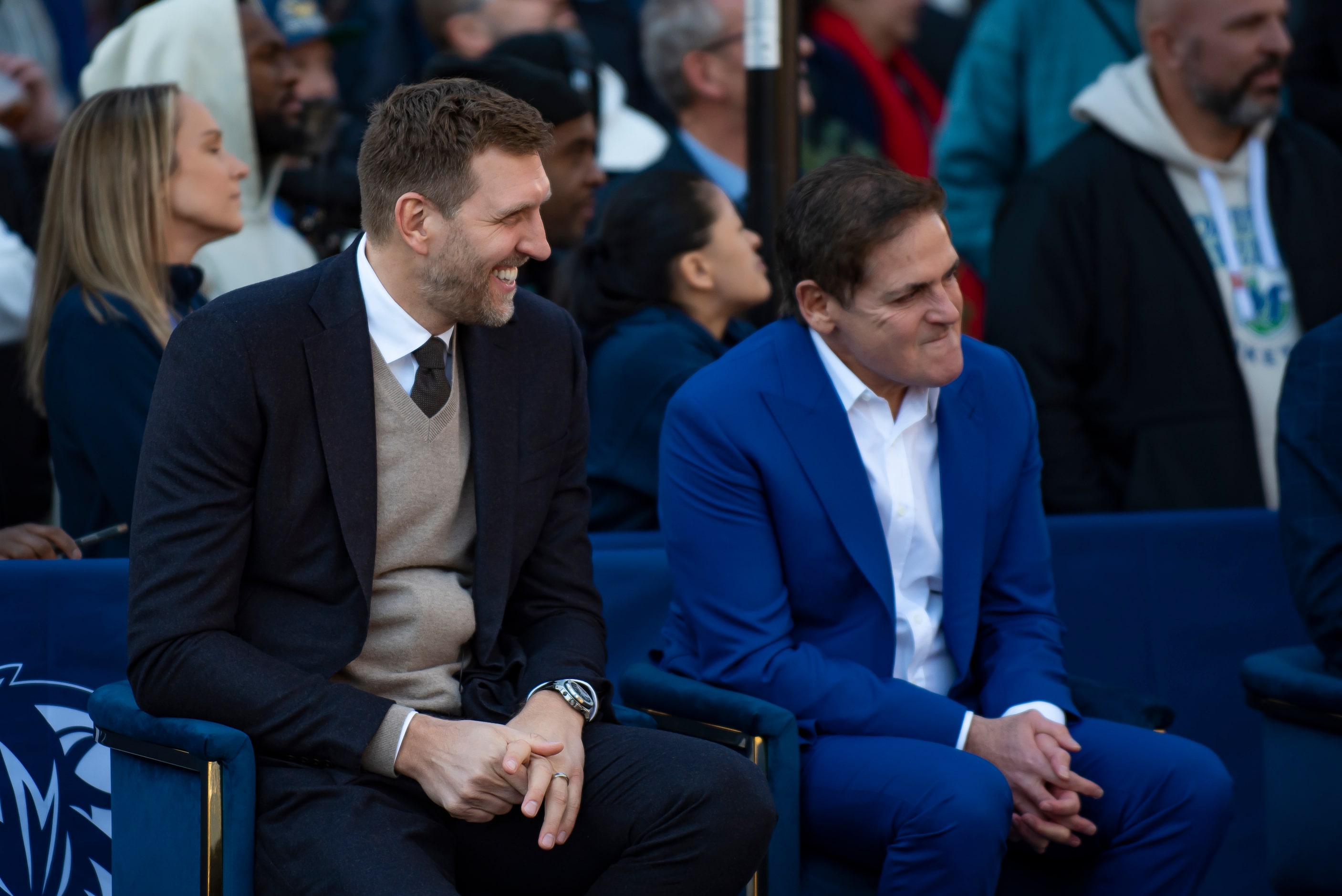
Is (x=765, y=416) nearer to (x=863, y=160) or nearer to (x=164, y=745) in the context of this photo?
(x=863, y=160)

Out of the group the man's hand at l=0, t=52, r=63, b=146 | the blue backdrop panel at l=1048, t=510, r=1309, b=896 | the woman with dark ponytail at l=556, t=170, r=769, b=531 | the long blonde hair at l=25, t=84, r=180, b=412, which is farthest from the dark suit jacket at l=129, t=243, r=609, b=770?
the man's hand at l=0, t=52, r=63, b=146

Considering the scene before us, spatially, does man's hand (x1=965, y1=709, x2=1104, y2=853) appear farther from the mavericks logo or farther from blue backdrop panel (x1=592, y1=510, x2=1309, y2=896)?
the mavericks logo

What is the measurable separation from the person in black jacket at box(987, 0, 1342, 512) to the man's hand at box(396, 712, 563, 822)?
7.90 feet

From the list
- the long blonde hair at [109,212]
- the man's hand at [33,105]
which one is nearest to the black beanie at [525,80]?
the long blonde hair at [109,212]

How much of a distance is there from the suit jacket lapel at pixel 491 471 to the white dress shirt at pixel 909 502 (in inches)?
27.6

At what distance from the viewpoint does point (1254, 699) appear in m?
3.23

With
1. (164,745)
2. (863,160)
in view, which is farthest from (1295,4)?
(164,745)

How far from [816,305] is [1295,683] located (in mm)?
1160

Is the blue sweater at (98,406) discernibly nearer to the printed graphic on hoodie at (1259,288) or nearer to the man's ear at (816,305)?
the man's ear at (816,305)

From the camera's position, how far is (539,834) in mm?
2656

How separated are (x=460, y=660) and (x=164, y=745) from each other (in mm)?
519

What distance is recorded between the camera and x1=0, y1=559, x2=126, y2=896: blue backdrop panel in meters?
3.32

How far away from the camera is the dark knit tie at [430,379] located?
2803 mm

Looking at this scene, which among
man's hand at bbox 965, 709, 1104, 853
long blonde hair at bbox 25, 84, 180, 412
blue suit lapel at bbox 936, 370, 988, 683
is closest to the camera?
man's hand at bbox 965, 709, 1104, 853
